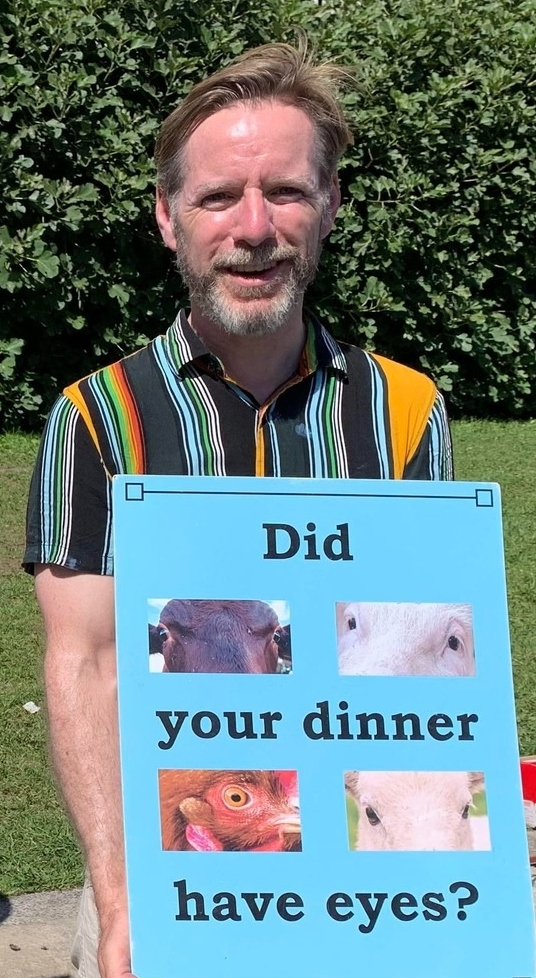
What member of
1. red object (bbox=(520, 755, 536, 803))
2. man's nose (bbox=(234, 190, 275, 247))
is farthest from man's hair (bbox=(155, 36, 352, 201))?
red object (bbox=(520, 755, 536, 803))

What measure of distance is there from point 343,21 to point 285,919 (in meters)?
8.28

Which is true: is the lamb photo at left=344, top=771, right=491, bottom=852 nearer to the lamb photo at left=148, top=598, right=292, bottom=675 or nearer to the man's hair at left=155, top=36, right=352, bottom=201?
the lamb photo at left=148, top=598, right=292, bottom=675

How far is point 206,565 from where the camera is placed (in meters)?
1.93

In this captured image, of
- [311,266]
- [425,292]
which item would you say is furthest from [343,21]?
[311,266]

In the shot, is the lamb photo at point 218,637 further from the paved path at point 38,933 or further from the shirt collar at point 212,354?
the paved path at point 38,933

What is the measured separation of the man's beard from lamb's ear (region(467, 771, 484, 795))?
31.9 inches

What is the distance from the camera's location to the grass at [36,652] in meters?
4.25

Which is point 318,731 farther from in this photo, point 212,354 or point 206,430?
point 212,354

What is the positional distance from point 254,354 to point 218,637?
0.57 meters

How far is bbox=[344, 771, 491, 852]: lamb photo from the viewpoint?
185 cm

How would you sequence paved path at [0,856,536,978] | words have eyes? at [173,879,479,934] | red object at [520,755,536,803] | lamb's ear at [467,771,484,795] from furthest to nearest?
red object at [520,755,536,803] < paved path at [0,856,536,978] < lamb's ear at [467,771,484,795] < words have eyes? at [173,879,479,934]

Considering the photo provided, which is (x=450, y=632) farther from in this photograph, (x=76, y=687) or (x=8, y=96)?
(x=8, y=96)

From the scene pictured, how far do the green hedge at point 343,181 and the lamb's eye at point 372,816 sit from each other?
6.50 m

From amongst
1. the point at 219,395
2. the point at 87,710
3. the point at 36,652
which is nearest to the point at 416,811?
the point at 87,710
